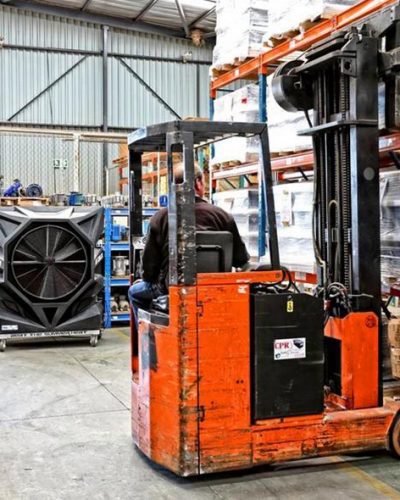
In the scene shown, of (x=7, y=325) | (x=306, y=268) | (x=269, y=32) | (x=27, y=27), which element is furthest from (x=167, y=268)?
(x=27, y=27)

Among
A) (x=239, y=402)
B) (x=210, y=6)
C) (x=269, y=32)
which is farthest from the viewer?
(x=210, y=6)

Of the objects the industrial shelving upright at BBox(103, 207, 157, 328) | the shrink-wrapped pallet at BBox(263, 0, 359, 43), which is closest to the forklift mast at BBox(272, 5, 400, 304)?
the shrink-wrapped pallet at BBox(263, 0, 359, 43)

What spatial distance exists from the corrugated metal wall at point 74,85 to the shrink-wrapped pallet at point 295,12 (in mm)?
11496

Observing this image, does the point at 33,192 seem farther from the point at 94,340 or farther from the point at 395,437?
the point at 395,437

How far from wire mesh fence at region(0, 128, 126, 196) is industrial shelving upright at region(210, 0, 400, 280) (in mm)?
9480

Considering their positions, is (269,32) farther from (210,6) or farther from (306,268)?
(210,6)

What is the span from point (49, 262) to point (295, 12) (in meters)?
4.76

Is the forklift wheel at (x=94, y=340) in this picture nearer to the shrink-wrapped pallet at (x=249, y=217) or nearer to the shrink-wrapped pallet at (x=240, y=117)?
the shrink-wrapped pallet at (x=249, y=217)

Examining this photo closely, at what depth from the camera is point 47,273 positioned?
9.30 m

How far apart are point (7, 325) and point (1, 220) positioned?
1394mm

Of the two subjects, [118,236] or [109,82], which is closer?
[118,236]

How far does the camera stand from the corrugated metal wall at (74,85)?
17.2 m

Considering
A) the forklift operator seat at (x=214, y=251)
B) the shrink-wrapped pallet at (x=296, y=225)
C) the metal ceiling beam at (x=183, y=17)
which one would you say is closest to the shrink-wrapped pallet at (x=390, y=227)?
the shrink-wrapped pallet at (x=296, y=225)

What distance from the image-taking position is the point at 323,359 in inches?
180
